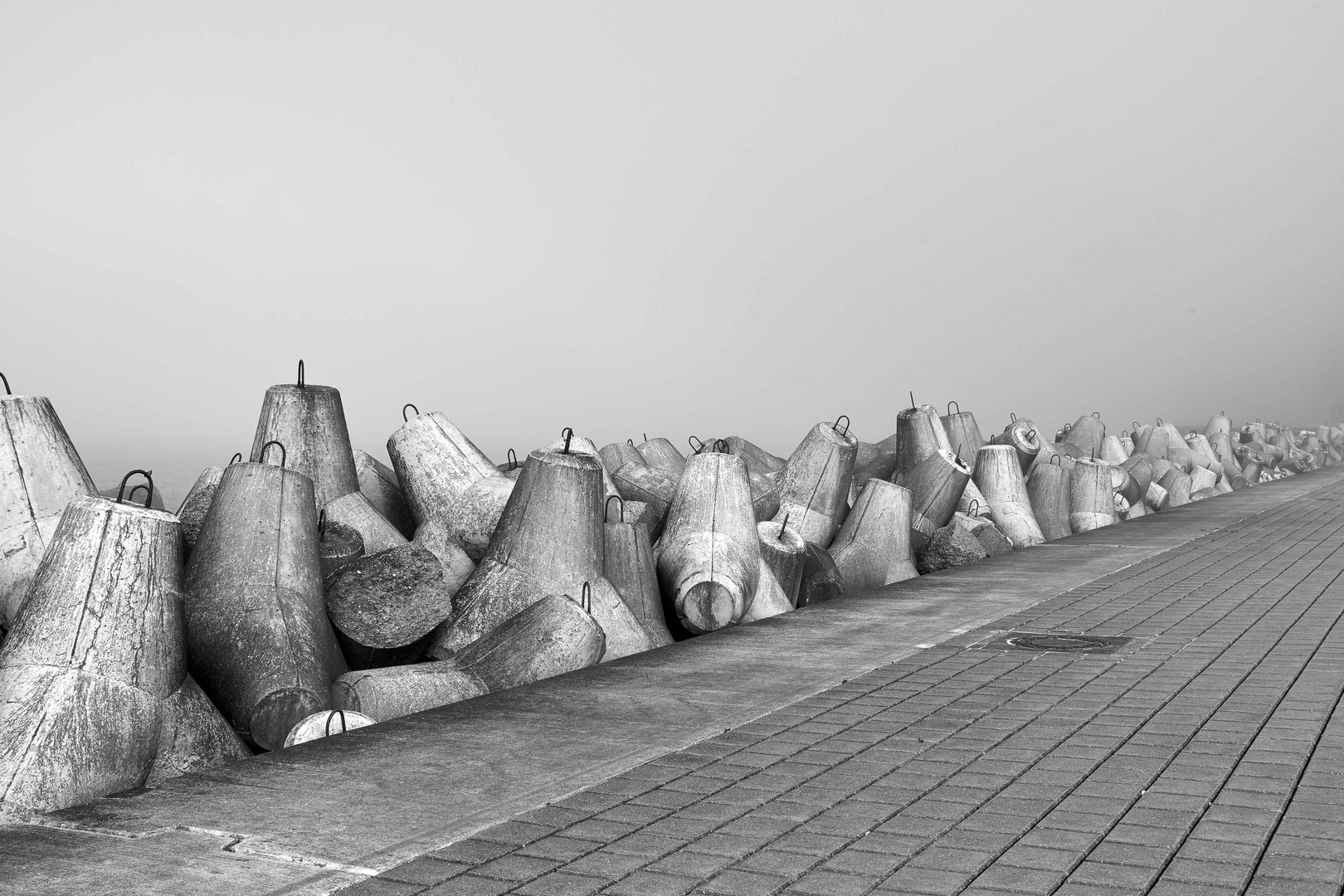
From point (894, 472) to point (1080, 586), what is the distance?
14.5 feet

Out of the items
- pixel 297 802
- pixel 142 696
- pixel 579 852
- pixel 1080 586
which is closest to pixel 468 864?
pixel 579 852

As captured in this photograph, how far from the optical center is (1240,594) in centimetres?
740

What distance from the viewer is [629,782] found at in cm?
363

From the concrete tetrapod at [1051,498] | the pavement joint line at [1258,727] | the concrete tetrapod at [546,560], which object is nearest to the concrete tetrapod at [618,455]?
the concrete tetrapod at [546,560]

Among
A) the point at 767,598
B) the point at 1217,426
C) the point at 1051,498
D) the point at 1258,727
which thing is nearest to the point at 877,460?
the point at 1051,498

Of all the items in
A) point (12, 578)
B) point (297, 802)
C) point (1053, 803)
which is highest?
point (12, 578)

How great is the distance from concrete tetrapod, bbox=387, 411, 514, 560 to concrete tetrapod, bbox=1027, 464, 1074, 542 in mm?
6583

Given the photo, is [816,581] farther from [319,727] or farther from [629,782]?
[629,782]

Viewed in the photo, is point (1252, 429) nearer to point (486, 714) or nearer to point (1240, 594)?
point (1240, 594)

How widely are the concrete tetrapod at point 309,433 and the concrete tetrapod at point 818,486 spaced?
3.49 meters

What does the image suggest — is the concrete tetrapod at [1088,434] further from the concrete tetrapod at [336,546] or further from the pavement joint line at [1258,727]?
the concrete tetrapod at [336,546]

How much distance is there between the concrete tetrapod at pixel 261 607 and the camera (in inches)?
206

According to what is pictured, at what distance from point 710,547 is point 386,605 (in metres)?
2.19

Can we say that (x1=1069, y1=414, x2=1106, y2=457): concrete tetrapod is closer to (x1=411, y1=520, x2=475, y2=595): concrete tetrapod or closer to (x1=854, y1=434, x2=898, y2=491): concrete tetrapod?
(x1=854, y1=434, x2=898, y2=491): concrete tetrapod
